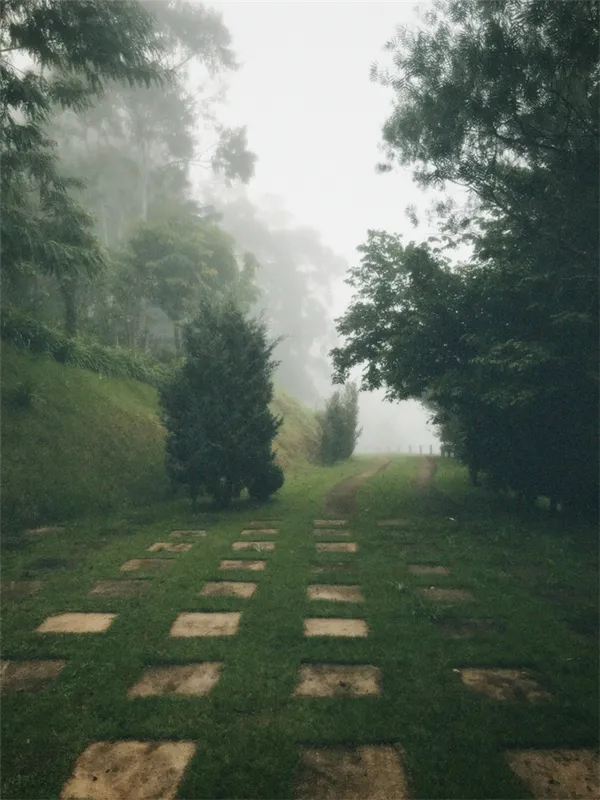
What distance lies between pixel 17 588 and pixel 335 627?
16.3 ft

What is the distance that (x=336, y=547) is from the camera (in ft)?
30.8

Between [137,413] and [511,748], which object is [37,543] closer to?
[137,413]

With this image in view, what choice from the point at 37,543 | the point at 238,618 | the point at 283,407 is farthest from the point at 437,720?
the point at 283,407

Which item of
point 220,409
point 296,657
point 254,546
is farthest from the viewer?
point 220,409

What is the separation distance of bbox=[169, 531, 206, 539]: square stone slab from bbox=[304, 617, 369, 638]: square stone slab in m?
4.81

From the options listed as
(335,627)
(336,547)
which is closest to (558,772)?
(335,627)

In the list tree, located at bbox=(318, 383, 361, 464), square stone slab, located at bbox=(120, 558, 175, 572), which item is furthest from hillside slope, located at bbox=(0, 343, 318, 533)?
tree, located at bbox=(318, 383, 361, 464)

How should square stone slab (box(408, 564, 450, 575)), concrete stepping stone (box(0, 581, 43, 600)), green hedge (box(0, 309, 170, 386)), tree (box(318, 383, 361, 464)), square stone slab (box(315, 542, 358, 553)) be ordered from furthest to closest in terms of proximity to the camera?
1. tree (box(318, 383, 361, 464))
2. green hedge (box(0, 309, 170, 386))
3. square stone slab (box(315, 542, 358, 553))
4. square stone slab (box(408, 564, 450, 575))
5. concrete stepping stone (box(0, 581, 43, 600))

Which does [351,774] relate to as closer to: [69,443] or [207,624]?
[207,624]

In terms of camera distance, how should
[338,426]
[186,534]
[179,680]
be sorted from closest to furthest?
1. [179,680]
2. [186,534]
3. [338,426]

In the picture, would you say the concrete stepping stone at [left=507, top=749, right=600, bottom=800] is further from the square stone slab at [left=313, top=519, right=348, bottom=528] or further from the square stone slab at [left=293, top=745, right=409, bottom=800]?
the square stone slab at [left=313, top=519, right=348, bottom=528]

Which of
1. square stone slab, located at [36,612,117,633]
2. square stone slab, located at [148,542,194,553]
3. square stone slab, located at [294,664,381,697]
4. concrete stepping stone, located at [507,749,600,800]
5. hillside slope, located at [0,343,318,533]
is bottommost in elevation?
concrete stepping stone, located at [507,749,600,800]

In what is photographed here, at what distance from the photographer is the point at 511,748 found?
11.8 ft

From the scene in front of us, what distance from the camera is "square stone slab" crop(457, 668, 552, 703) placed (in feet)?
14.1
